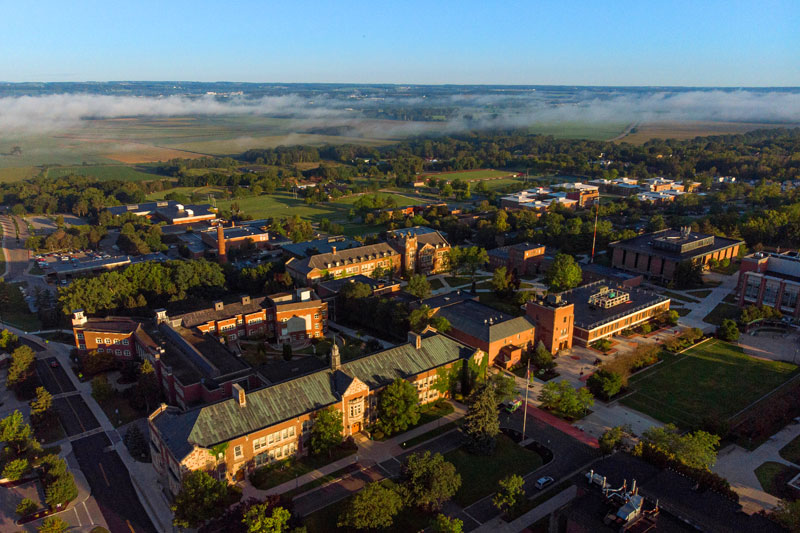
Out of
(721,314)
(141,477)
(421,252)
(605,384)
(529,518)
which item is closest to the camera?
(529,518)

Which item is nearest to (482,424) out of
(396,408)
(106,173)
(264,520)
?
(396,408)

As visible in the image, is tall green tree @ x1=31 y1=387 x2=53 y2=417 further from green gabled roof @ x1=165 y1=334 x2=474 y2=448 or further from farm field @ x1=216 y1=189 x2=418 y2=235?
farm field @ x1=216 y1=189 x2=418 y2=235

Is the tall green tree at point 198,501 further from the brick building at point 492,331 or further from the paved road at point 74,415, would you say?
the brick building at point 492,331

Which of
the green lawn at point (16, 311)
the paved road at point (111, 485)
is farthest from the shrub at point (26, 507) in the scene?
the green lawn at point (16, 311)

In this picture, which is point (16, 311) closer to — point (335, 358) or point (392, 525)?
point (335, 358)

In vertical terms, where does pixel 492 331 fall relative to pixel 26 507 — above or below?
above

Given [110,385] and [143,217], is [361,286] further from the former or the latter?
[143,217]
